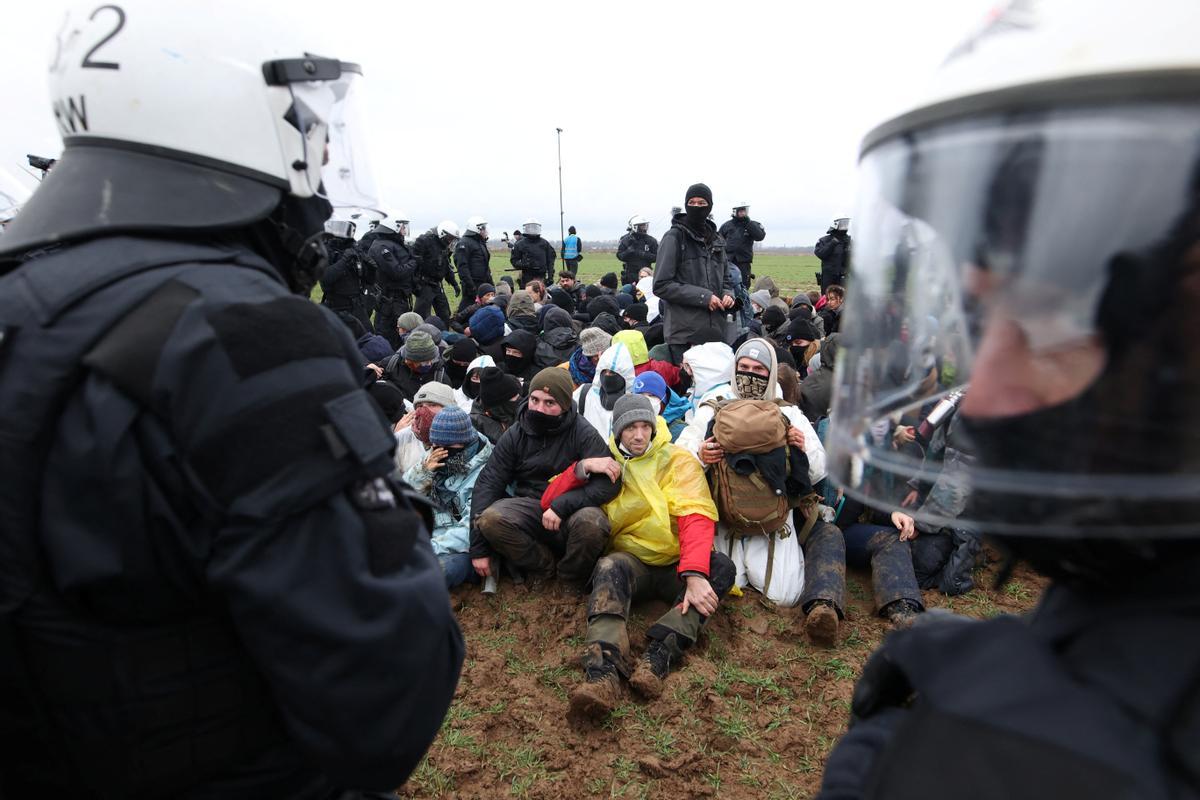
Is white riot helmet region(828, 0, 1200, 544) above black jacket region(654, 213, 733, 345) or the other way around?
above

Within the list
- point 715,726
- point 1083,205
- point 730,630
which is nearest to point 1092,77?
point 1083,205

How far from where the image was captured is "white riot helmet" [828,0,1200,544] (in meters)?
0.69

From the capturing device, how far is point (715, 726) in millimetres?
2908

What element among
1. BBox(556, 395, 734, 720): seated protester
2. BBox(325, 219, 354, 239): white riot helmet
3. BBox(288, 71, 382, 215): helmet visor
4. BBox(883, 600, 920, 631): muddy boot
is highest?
BBox(288, 71, 382, 215): helmet visor

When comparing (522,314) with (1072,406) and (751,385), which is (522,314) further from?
(1072,406)

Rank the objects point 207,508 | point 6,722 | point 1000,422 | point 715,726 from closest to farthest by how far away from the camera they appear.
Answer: point 1000,422, point 207,508, point 6,722, point 715,726

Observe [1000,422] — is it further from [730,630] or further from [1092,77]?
[730,630]

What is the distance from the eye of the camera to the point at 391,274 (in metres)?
10.8

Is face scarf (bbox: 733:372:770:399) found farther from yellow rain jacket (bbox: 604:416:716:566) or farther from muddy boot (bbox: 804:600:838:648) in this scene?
muddy boot (bbox: 804:600:838:648)

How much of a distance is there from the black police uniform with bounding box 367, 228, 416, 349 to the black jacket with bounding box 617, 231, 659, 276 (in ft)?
16.5

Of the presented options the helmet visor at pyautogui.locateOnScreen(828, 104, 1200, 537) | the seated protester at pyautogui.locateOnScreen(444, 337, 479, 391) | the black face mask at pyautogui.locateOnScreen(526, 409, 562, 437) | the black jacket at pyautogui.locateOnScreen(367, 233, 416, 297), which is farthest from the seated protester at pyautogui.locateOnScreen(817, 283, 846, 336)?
the helmet visor at pyautogui.locateOnScreen(828, 104, 1200, 537)

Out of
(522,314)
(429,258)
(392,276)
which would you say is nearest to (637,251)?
(429,258)

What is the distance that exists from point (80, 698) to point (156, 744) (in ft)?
0.45

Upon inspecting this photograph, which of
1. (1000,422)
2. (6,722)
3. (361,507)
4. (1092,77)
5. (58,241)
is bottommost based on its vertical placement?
(6,722)
